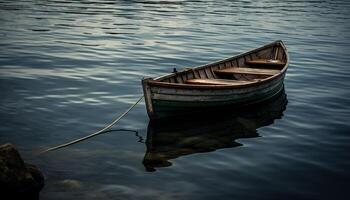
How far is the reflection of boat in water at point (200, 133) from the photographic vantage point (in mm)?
10570

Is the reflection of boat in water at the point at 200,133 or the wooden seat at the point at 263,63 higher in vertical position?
the wooden seat at the point at 263,63

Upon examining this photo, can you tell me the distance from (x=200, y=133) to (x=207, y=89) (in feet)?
4.73

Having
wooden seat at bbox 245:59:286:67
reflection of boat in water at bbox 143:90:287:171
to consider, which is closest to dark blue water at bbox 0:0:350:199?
reflection of boat in water at bbox 143:90:287:171

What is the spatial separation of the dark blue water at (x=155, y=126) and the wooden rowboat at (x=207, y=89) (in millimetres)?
581

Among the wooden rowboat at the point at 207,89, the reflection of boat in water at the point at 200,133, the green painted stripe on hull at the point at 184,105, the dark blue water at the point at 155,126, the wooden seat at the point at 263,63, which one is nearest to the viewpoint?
the dark blue water at the point at 155,126

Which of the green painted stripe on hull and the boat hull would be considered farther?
the green painted stripe on hull

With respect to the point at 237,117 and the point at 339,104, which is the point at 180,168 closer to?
the point at 237,117

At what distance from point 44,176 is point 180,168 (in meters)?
3.10

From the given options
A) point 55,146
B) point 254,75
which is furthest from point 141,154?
point 254,75

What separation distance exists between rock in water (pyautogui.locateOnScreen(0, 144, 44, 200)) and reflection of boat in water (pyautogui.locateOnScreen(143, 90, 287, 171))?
Result: 2.78 metres

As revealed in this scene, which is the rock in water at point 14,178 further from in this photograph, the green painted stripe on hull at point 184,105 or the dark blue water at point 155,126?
the green painted stripe on hull at point 184,105

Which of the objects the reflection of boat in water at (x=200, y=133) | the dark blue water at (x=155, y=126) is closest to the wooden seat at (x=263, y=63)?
the dark blue water at (x=155, y=126)

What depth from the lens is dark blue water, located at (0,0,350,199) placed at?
8867 mm

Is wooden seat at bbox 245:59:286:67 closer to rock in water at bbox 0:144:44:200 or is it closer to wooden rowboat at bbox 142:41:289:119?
wooden rowboat at bbox 142:41:289:119
